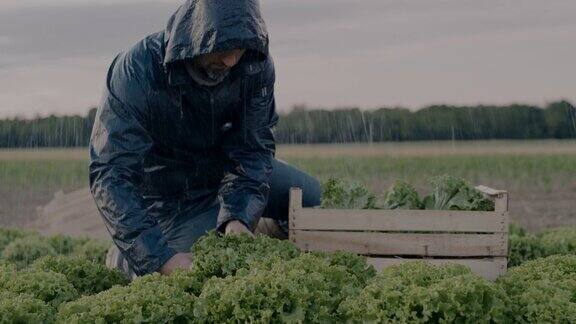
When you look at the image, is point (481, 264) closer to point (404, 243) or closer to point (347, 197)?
point (404, 243)

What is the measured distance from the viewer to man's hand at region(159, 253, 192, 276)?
6.68 m

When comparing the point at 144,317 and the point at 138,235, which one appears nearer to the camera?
the point at 144,317

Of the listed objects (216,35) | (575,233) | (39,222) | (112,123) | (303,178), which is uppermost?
(216,35)

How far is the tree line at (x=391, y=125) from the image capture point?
2906 centimetres

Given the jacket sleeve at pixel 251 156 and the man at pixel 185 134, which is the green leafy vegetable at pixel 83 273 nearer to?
the man at pixel 185 134

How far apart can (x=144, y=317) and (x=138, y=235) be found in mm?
1607

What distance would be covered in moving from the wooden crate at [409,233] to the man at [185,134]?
481 millimetres

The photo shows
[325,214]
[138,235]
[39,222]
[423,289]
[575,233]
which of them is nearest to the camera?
[423,289]

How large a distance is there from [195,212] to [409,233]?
2.12m

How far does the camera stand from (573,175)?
28.9m

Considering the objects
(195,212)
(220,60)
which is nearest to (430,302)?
(220,60)

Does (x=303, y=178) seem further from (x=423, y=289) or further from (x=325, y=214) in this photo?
(x=423, y=289)

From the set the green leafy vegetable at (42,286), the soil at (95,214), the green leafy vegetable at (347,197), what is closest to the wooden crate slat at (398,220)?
the green leafy vegetable at (347,197)

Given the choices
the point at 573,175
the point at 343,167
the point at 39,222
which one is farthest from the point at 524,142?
the point at 39,222
